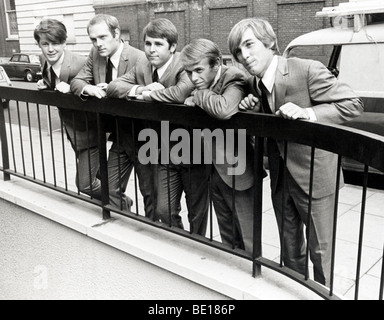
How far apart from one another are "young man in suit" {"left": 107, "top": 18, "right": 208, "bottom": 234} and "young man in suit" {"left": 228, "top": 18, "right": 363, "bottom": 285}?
556 mm

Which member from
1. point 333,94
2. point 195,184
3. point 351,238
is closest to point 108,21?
point 195,184

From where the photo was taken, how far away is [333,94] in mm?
2744

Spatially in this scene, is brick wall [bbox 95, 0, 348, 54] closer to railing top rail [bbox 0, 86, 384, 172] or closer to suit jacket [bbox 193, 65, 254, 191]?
railing top rail [bbox 0, 86, 384, 172]

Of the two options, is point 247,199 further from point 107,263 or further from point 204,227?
point 107,263

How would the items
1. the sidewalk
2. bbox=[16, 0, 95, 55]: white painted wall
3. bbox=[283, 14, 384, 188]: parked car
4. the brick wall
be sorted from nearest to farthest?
the sidewalk → bbox=[283, 14, 384, 188]: parked car → the brick wall → bbox=[16, 0, 95, 55]: white painted wall

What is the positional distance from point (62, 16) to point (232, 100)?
26.1 meters

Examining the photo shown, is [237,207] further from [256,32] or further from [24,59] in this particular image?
[24,59]

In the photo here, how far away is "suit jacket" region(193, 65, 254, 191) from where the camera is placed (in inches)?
107

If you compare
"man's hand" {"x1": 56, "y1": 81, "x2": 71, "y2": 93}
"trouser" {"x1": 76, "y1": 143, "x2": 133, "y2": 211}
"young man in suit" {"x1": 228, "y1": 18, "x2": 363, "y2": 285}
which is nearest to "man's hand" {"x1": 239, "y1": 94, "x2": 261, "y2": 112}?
"young man in suit" {"x1": 228, "y1": 18, "x2": 363, "y2": 285}

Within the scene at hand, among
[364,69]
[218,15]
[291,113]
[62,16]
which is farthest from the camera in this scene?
[62,16]

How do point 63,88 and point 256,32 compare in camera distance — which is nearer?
point 256,32

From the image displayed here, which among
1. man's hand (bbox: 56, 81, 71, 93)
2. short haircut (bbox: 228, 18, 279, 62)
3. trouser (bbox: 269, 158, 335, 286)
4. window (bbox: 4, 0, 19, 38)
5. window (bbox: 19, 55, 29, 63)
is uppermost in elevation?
window (bbox: 4, 0, 19, 38)

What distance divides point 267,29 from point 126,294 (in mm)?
2048

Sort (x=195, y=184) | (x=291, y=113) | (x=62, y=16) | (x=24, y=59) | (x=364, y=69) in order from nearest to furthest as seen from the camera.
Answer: (x=291, y=113)
(x=195, y=184)
(x=364, y=69)
(x=24, y=59)
(x=62, y=16)
